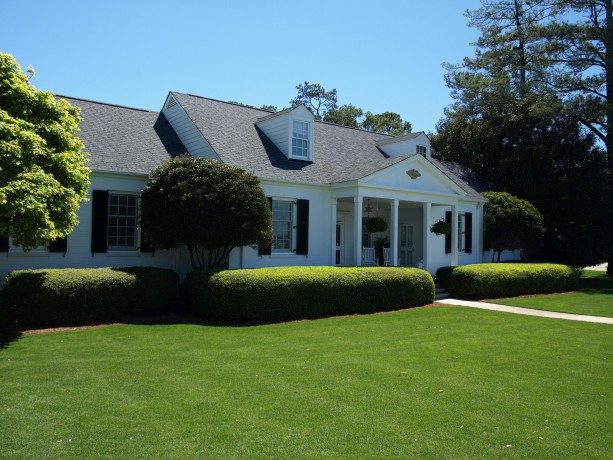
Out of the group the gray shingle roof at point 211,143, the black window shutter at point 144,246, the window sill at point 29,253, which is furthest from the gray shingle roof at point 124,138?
the window sill at point 29,253

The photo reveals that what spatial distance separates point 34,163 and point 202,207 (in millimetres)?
4446

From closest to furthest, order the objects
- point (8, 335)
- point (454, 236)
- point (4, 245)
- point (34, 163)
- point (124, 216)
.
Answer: point (34, 163) → point (8, 335) → point (4, 245) → point (124, 216) → point (454, 236)

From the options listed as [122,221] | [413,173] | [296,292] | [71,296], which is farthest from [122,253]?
[413,173]

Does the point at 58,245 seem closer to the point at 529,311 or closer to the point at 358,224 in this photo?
the point at 358,224

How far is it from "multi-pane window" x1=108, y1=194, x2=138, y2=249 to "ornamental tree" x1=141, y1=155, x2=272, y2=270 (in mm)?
1113

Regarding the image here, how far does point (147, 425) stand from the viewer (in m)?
5.42

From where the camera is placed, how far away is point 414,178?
64.4ft

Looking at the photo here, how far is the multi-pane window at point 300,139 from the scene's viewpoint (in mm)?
19188

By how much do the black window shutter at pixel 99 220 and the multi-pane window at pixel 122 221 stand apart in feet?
1.50

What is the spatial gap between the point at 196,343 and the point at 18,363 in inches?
124

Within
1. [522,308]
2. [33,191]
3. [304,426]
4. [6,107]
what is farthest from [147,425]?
[522,308]

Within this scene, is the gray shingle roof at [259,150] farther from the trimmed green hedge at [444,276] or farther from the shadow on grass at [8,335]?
the shadow on grass at [8,335]

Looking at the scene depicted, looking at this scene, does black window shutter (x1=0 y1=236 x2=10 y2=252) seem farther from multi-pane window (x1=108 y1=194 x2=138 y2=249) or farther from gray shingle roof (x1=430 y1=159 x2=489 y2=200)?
gray shingle roof (x1=430 y1=159 x2=489 y2=200)

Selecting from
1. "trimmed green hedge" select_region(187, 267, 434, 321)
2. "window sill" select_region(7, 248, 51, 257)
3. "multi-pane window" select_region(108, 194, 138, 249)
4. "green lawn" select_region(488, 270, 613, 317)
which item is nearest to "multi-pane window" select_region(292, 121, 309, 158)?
"trimmed green hedge" select_region(187, 267, 434, 321)
